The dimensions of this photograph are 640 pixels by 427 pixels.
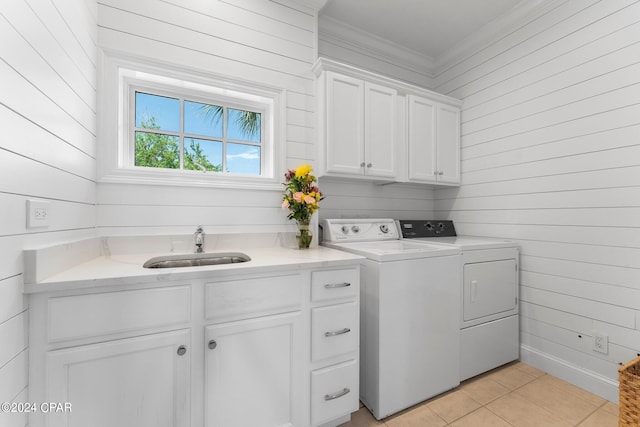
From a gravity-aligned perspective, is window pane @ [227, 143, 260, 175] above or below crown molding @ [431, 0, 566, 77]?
below

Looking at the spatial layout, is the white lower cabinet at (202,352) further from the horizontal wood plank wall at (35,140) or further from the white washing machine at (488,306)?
the white washing machine at (488,306)

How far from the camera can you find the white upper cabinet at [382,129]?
2045 millimetres

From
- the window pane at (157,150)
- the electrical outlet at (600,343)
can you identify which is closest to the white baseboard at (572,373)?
the electrical outlet at (600,343)

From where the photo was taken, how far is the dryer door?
1.91m

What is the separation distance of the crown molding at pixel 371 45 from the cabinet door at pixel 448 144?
2.24 ft

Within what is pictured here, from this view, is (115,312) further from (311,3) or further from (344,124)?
(311,3)

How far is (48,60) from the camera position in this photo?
1.03 meters

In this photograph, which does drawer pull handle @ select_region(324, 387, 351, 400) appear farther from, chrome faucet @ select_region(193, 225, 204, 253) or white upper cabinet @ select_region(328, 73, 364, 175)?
white upper cabinet @ select_region(328, 73, 364, 175)

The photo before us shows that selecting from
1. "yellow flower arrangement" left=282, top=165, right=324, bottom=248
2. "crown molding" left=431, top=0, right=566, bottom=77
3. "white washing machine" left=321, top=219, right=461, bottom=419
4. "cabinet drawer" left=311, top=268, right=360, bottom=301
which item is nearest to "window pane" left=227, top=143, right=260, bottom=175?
"yellow flower arrangement" left=282, top=165, right=324, bottom=248

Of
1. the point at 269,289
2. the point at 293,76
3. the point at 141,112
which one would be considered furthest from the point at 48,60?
the point at 293,76

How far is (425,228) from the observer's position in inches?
101

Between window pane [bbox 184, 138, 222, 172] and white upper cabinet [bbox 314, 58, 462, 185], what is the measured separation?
2.45 ft

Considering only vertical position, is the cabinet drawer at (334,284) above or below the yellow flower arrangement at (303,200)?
below

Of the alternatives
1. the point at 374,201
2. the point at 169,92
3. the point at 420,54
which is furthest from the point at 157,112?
the point at 420,54
